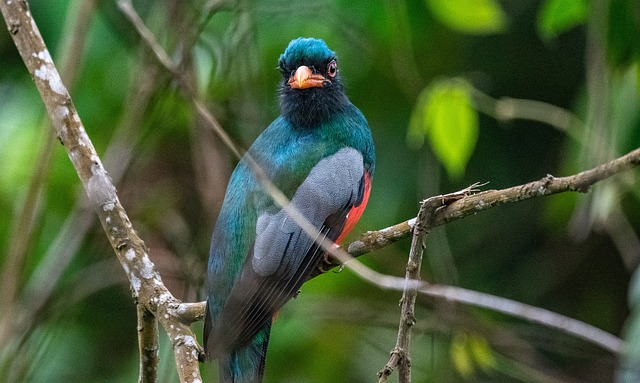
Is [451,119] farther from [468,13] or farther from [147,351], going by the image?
[147,351]

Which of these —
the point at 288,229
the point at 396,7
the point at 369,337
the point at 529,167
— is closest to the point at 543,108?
the point at 529,167

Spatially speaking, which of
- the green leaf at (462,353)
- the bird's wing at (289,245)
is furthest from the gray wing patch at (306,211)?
the green leaf at (462,353)

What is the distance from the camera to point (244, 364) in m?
3.29

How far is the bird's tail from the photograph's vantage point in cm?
327

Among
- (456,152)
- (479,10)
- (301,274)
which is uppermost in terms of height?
(479,10)

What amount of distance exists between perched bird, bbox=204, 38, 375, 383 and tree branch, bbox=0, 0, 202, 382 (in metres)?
0.43

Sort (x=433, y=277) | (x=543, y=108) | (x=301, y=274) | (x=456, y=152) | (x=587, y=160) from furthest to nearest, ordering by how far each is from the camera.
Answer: (x=433, y=277) < (x=543, y=108) < (x=587, y=160) < (x=456, y=152) < (x=301, y=274)

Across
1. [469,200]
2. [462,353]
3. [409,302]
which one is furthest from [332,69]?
[409,302]

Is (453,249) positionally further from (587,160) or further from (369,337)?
(587,160)

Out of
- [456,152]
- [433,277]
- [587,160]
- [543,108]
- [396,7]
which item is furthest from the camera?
[433,277]

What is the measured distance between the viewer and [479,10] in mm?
3793

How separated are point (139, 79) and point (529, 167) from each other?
93.5 inches

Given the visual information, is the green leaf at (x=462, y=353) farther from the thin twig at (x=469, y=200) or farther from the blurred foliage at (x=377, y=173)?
the thin twig at (x=469, y=200)

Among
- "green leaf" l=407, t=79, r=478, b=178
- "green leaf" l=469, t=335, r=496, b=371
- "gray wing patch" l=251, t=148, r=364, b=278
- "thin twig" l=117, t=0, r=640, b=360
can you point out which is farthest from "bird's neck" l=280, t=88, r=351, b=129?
"green leaf" l=469, t=335, r=496, b=371
